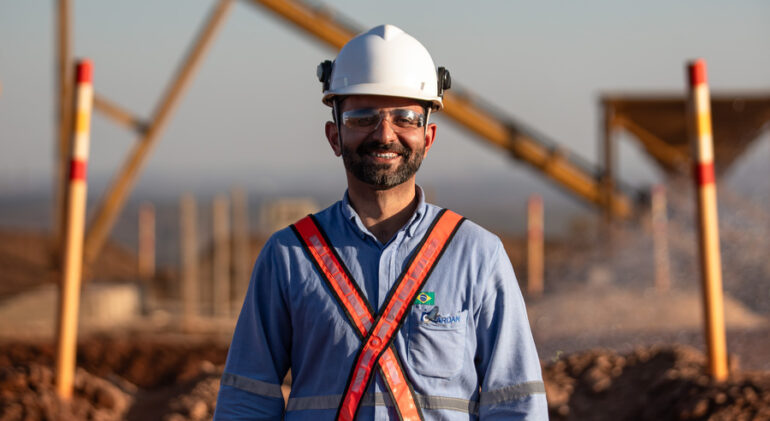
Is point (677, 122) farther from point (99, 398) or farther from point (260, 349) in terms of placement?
point (260, 349)

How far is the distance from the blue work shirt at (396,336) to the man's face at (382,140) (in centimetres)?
10

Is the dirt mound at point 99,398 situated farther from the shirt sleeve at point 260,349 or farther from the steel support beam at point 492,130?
the steel support beam at point 492,130

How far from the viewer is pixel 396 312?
2.26 metres

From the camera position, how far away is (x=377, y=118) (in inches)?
93.5

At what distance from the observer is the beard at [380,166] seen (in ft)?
7.77

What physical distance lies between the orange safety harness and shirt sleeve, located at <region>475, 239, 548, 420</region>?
6.4 inches

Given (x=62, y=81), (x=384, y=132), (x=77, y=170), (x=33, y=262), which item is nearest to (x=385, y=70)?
(x=384, y=132)

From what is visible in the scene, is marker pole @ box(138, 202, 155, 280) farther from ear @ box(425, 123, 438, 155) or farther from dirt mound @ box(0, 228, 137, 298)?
ear @ box(425, 123, 438, 155)

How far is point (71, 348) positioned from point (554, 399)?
114 inches

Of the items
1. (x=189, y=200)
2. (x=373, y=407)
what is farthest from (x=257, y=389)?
(x=189, y=200)

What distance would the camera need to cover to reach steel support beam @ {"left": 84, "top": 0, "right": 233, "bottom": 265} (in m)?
16.2

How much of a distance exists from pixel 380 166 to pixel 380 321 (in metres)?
0.38

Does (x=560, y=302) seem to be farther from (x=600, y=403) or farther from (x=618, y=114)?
(x=600, y=403)

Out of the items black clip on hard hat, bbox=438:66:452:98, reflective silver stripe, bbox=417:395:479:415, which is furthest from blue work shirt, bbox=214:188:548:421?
black clip on hard hat, bbox=438:66:452:98
